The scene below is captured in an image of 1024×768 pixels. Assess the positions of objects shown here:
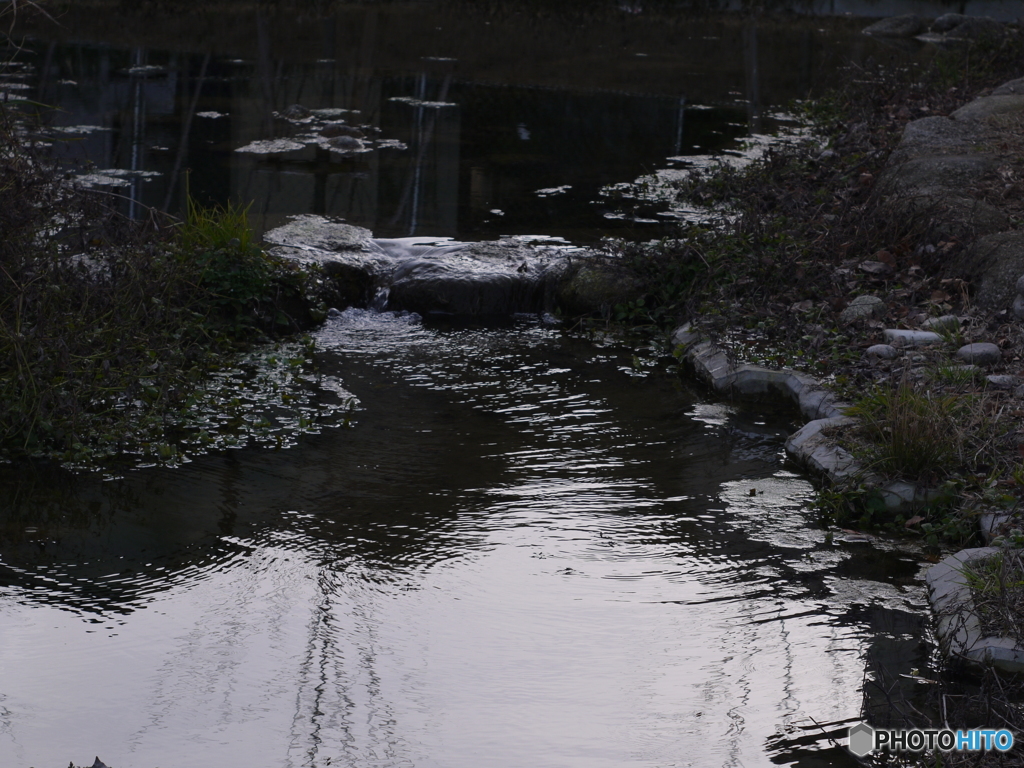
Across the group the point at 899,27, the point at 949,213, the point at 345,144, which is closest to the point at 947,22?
the point at 899,27

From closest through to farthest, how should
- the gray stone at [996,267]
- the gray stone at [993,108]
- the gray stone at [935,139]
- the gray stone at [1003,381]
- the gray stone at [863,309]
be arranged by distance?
the gray stone at [1003,381], the gray stone at [996,267], the gray stone at [863,309], the gray stone at [935,139], the gray stone at [993,108]

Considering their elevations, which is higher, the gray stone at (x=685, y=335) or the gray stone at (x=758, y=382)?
the gray stone at (x=685, y=335)

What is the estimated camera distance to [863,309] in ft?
24.0

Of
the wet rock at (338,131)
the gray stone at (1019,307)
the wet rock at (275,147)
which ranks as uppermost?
the wet rock at (338,131)

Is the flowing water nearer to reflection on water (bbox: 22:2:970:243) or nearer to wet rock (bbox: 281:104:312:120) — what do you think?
reflection on water (bbox: 22:2:970:243)

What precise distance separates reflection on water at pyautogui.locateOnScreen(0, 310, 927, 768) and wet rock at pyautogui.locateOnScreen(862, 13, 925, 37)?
87.8 feet

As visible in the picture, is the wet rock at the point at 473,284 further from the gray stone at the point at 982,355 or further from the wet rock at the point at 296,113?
the wet rock at the point at 296,113

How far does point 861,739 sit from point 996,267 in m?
4.57

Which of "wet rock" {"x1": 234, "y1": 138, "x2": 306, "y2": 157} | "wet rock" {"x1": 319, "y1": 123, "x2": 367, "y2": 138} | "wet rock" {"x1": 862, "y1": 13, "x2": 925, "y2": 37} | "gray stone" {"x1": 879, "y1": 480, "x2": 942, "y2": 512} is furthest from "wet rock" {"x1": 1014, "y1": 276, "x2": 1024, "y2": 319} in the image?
"wet rock" {"x1": 862, "y1": 13, "x2": 925, "y2": 37}

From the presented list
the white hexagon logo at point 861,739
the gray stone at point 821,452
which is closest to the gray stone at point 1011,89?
the gray stone at point 821,452

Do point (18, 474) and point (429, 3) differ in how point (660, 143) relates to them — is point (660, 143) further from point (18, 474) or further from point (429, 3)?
point (429, 3)

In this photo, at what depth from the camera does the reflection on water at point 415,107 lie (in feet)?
36.7

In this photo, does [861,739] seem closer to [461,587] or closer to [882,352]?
[461,587]

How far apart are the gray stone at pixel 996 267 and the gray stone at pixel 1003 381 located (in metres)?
1.13
